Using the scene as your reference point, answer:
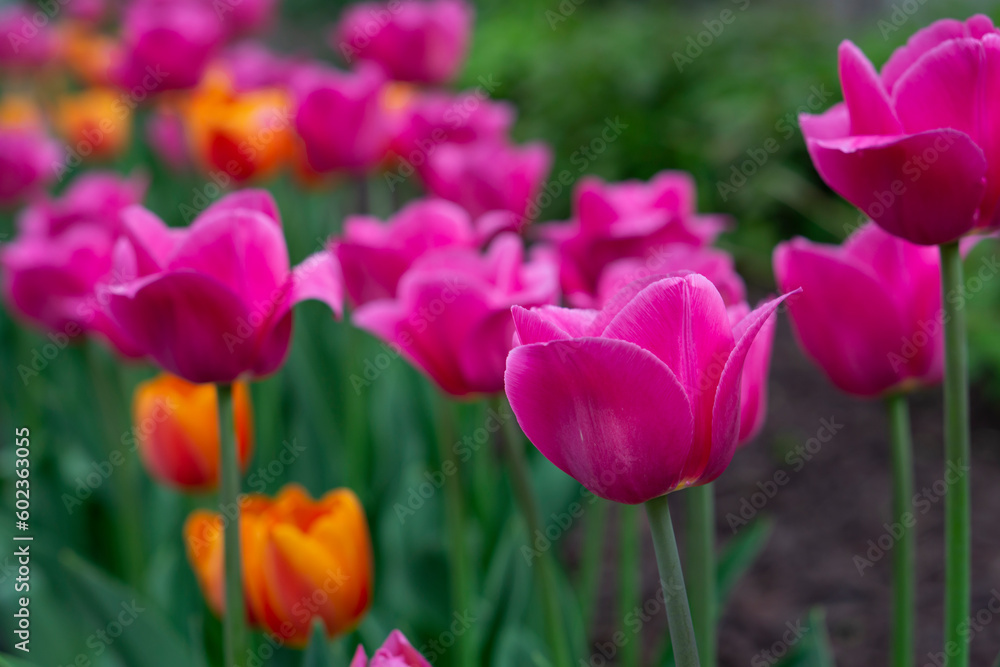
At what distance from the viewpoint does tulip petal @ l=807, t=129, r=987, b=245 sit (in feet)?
1.80

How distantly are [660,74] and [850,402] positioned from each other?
1.60 meters

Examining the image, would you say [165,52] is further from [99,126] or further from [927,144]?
[927,144]

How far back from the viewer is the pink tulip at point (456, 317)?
81 cm

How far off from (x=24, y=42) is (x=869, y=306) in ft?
13.0

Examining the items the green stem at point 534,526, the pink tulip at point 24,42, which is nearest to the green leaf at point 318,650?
the green stem at point 534,526

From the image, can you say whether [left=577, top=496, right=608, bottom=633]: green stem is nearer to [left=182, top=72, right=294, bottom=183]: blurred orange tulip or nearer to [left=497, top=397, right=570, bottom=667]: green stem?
[left=497, top=397, right=570, bottom=667]: green stem

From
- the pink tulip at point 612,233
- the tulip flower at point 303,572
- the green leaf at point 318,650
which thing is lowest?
the tulip flower at point 303,572

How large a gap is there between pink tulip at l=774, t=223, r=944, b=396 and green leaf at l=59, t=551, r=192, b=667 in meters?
0.67

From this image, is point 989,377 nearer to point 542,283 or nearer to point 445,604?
point 445,604

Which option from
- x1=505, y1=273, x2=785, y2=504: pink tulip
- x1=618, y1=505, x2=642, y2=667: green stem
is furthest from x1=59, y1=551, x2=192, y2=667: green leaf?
x1=505, y1=273, x2=785, y2=504: pink tulip

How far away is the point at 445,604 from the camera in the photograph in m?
1.24

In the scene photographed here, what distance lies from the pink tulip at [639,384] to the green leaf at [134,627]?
0.61 m
